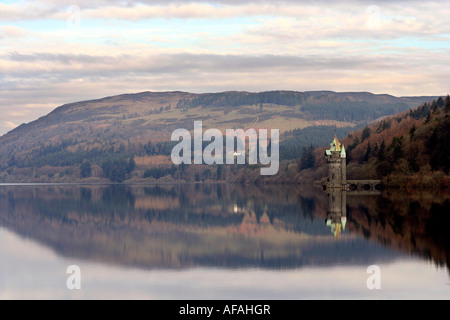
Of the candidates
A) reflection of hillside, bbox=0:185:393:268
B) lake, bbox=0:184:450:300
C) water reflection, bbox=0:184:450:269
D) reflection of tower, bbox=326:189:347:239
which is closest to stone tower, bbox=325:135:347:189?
reflection of hillside, bbox=0:185:393:268

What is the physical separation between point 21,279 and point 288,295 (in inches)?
614

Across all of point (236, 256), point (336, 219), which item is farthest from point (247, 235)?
point (236, 256)

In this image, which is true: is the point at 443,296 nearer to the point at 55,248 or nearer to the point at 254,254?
the point at 254,254

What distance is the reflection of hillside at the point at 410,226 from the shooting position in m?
50.3

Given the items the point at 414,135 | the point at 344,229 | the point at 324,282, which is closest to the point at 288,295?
the point at 324,282

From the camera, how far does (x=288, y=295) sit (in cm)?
3616

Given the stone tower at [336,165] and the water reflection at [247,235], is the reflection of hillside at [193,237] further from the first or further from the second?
the stone tower at [336,165]

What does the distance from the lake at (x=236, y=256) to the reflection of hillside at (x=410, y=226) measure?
0.10 m

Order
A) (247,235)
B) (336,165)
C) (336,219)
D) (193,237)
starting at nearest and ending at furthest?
(193,237) → (247,235) → (336,219) → (336,165)

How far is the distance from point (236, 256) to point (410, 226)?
66.3ft

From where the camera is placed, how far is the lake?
37.7 m

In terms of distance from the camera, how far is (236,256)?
168ft

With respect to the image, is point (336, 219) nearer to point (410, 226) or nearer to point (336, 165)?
point (410, 226)
